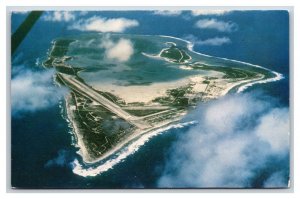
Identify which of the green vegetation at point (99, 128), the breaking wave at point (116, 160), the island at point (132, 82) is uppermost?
the island at point (132, 82)

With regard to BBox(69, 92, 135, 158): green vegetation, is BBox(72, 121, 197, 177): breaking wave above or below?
below

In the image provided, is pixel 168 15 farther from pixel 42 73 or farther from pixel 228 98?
pixel 42 73

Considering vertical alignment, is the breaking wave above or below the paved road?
below

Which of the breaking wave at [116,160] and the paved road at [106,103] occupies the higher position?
the paved road at [106,103]

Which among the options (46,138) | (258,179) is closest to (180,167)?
(258,179)

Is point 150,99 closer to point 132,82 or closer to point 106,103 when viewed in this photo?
point 132,82

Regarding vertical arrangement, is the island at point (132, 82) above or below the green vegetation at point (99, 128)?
above

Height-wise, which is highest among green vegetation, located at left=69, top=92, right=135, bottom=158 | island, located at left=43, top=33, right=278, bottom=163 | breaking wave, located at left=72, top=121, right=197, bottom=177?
island, located at left=43, top=33, right=278, bottom=163
